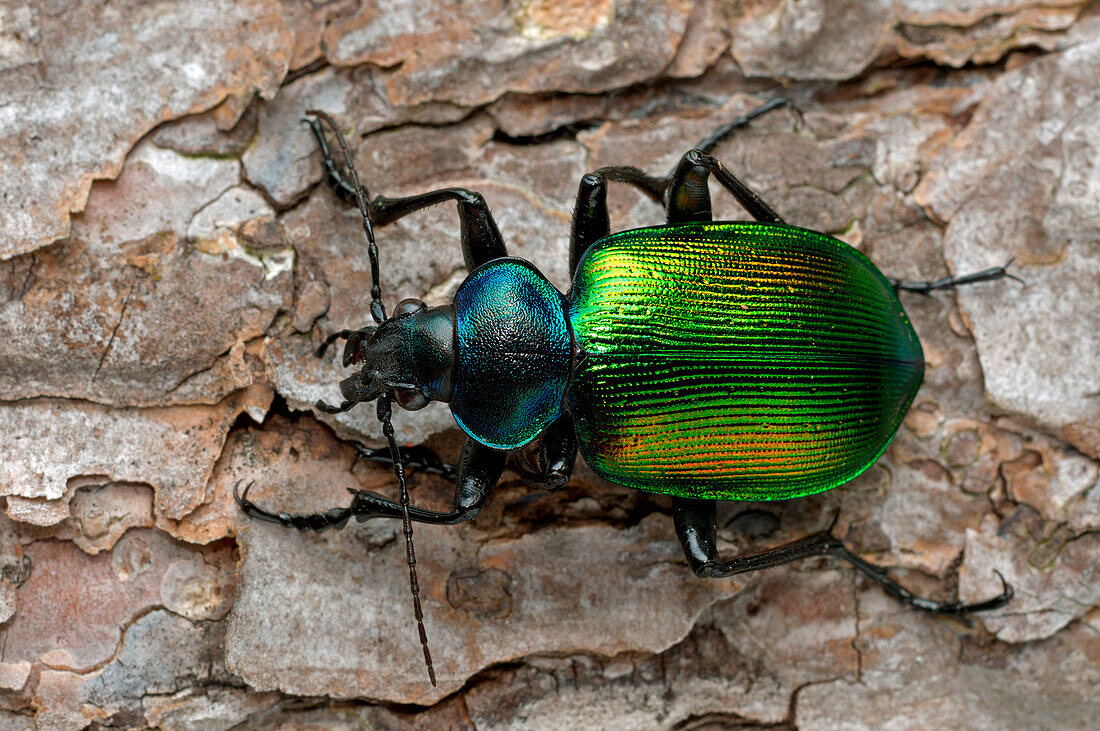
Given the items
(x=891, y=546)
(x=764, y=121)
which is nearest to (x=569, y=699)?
(x=891, y=546)

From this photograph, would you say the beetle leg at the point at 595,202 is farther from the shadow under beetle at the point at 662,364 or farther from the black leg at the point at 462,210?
the black leg at the point at 462,210

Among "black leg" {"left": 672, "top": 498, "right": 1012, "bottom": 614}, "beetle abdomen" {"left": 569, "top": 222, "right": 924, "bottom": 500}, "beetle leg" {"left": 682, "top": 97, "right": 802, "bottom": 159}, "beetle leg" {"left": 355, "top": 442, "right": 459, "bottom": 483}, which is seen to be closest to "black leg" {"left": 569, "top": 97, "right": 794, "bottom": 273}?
"beetle abdomen" {"left": 569, "top": 222, "right": 924, "bottom": 500}

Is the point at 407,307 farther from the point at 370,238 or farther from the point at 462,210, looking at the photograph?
the point at 462,210

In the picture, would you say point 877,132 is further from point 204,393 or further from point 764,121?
point 204,393

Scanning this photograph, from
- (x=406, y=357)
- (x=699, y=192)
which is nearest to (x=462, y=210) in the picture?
(x=406, y=357)

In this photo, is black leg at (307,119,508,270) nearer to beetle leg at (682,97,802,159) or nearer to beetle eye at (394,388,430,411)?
beetle eye at (394,388,430,411)
